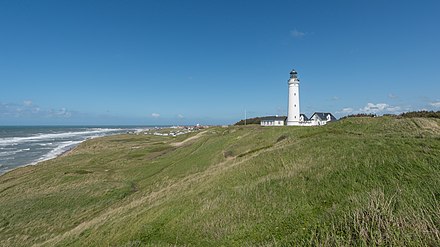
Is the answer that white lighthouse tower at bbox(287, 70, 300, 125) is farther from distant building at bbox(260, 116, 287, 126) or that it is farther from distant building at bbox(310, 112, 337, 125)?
distant building at bbox(260, 116, 287, 126)

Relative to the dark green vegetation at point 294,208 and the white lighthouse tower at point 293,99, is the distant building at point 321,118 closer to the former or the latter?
the white lighthouse tower at point 293,99

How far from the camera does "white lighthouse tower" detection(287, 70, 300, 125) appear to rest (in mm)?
60259

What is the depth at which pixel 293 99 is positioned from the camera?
6044 centimetres

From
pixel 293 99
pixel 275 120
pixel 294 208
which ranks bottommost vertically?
pixel 294 208

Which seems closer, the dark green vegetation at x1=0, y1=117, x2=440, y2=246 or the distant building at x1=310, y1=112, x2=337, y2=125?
the dark green vegetation at x1=0, y1=117, x2=440, y2=246

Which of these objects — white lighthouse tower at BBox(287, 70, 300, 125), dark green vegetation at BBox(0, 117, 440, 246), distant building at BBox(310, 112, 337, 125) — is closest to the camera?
dark green vegetation at BBox(0, 117, 440, 246)

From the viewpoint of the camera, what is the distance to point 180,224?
11.3 metres

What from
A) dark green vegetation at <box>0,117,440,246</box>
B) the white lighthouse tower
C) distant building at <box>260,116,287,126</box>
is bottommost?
Result: dark green vegetation at <box>0,117,440,246</box>

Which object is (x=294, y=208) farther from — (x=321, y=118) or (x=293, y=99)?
(x=321, y=118)

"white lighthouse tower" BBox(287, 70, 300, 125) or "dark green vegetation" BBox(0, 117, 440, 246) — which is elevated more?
"white lighthouse tower" BBox(287, 70, 300, 125)

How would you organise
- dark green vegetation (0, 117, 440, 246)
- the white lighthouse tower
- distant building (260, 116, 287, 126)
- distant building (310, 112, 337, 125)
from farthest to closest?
distant building (260, 116, 287, 126)
distant building (310, 112, 337, 125)
the white lighthouse tower
dark green vegetation (0, 117, 440, 246)

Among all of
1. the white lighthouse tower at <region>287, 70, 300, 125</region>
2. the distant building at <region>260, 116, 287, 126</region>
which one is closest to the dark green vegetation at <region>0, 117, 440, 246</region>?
the white lighthouse tower at <region>287, 70, 300, 125</region>

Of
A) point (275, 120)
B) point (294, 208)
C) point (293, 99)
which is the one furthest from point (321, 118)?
point (294, 208)

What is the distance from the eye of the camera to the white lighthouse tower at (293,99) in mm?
60259
